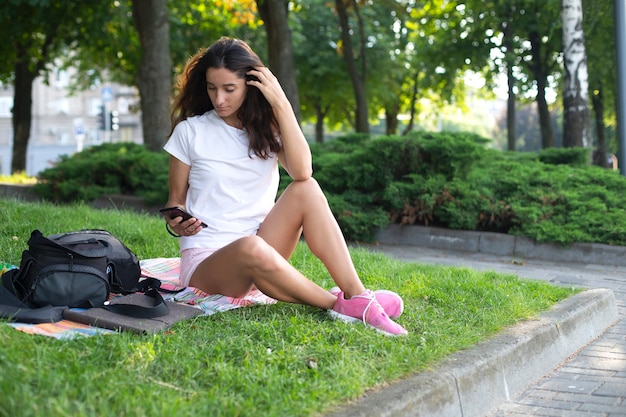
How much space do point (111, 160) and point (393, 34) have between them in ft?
56.7

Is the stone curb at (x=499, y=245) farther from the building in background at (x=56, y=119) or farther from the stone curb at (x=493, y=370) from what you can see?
the building in background at (x=56, y=119)

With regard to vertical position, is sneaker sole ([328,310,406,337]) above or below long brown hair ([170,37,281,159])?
below

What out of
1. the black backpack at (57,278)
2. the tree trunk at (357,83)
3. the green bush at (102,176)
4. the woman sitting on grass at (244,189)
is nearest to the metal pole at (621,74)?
the green bush at (102,176)

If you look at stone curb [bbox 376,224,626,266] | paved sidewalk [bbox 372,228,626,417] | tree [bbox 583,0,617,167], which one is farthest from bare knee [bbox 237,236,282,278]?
tree [bbox 583,0,617,167]

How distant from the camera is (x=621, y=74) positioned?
11.6 metres

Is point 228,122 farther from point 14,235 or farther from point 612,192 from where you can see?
point 612,192

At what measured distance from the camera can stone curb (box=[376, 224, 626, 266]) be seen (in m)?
8.91

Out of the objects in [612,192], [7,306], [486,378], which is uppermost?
Answer: [612,192]

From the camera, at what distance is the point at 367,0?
23781mm

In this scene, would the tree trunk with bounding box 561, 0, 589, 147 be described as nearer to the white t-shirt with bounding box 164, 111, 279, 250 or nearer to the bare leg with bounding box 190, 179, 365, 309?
the white t-shirt with bounding box 164, 111, 279, 250

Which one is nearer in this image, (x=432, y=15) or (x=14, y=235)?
(x=14, y=235)

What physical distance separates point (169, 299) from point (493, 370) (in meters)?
1.88

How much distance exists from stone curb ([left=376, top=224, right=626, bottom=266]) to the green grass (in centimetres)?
365

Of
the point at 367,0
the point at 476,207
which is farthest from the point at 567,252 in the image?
the point at 367,0
